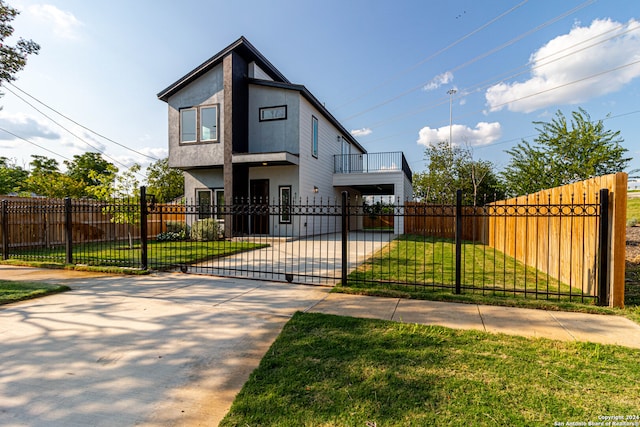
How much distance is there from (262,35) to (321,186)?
931 cm

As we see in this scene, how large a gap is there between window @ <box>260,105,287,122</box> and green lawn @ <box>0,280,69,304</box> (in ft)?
38.0

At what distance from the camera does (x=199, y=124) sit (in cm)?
1512

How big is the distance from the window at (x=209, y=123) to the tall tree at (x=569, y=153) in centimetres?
1447

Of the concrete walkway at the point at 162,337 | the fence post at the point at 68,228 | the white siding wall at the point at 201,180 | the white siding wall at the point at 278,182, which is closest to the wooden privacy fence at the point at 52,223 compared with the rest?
the fence post at the point at 68,228

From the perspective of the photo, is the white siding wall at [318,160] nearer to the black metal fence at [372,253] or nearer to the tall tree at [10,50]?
the black metal fence at [372,253]

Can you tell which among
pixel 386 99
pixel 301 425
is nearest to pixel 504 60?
pixel 386 99

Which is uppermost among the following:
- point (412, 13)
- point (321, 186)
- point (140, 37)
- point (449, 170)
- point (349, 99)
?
point (349, 99)

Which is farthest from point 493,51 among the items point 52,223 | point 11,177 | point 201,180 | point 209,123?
point 11,177

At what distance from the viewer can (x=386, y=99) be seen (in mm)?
29031

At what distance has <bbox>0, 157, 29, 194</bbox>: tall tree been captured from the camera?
2308 cm

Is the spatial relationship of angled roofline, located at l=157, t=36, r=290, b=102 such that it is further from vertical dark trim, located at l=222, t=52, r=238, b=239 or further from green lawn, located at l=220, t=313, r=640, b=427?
green lawn, located at l=220, t=313, r=640, b=427

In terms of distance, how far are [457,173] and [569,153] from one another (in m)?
15.4

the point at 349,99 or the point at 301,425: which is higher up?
the point at 349,99

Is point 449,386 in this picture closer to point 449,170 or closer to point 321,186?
point 321,186
